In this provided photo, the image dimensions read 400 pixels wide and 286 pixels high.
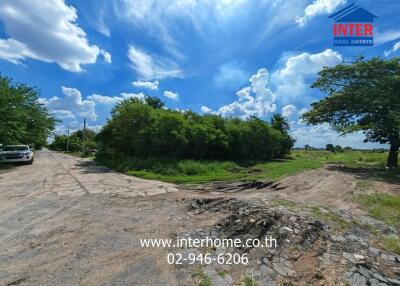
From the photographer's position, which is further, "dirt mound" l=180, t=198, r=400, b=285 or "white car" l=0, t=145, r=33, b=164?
"white car" l=0, t=145, r=33, b=164

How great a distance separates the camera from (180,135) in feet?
52.3

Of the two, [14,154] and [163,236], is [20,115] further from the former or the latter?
[163,236]

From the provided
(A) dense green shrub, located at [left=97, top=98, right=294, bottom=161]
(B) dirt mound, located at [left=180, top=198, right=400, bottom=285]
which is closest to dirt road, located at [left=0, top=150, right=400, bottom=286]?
(B) dirt mound, located at [left=180, top=198, right=400, bottom=285]

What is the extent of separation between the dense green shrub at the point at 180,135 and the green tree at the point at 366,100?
19.1 ft

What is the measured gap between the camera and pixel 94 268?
11.4ft

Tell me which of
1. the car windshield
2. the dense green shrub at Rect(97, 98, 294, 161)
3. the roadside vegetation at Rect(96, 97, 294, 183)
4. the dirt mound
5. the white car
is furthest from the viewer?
the car windshield

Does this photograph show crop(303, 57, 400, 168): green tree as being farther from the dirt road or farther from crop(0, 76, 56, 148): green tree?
crop(0, 76, 56, 148): green tree

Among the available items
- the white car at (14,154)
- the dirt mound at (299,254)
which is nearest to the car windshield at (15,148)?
the white car at (14,154)

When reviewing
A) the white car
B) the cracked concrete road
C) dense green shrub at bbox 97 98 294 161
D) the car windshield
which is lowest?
the cracked concrete road

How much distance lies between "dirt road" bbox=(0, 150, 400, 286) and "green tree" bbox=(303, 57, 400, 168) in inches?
419

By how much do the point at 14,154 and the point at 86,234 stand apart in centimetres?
1696

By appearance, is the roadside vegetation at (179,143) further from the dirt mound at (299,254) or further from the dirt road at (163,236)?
the dirt mound at (299,254)

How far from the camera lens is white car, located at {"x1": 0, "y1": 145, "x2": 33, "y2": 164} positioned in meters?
17.4

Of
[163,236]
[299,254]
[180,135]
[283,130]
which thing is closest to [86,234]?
[163,236]
